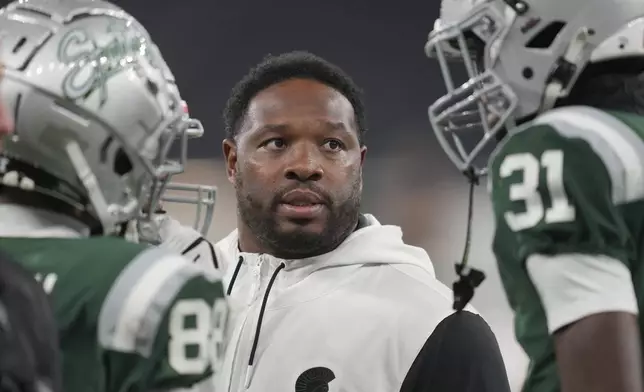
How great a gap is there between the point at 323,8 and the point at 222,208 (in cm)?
63

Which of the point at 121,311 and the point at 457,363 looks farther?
the point at 457,363

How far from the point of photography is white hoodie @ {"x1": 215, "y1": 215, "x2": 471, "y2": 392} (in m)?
1.12

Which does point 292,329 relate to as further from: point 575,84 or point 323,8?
point 323,8

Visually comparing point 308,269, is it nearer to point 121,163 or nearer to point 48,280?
point 121,163

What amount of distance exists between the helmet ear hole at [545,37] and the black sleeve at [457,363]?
0.48 metres

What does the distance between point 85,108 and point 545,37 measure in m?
0.47

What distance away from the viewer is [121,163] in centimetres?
87

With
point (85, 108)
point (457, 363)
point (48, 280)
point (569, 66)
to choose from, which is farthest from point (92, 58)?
point (457, 363)

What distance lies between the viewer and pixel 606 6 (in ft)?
2.63

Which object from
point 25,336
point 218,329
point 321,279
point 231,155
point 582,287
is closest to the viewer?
point 25,336

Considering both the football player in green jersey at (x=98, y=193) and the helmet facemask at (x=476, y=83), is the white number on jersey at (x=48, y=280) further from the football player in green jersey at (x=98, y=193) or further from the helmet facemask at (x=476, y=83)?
the helmet facemask at (x=476, y=83)

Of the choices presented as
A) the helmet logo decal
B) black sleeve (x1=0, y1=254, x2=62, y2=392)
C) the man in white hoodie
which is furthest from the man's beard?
black sleeve (x1=0, y1=254, x2=62, y2=392)

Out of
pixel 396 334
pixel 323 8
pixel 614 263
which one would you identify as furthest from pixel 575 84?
pixel 323 8

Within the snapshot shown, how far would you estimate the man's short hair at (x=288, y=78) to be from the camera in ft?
4.32
